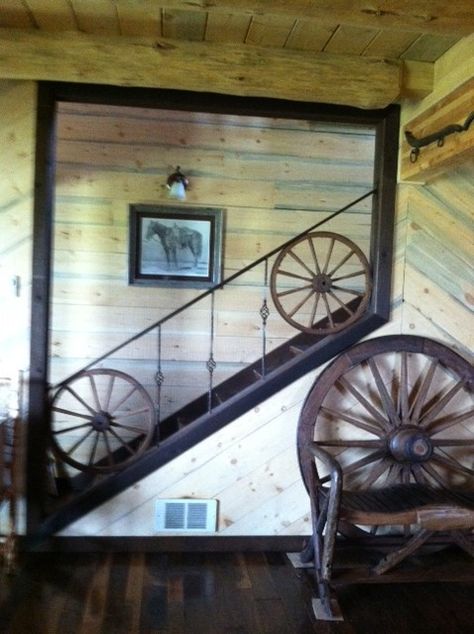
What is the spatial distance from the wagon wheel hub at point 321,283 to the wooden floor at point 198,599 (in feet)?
4.47

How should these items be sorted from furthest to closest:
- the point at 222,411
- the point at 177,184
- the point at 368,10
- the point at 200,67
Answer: the point at 177,184 → the point at 222,411 → the point at 200,67 → the point at 368,10

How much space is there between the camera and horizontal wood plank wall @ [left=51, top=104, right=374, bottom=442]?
3.46 meters

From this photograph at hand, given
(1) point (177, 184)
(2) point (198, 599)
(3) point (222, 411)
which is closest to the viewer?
(2) point (198, 599)

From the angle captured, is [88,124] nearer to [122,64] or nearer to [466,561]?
[122,64]

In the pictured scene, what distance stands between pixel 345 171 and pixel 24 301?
224 centimetres

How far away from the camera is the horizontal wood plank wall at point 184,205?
136 inches

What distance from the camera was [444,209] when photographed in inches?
111

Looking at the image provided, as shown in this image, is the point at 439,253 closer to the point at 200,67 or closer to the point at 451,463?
the point at 451,463

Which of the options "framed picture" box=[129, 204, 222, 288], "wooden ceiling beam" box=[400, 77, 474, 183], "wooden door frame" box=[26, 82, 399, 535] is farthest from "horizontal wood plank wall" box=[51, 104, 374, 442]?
"wooden ceiling beam" box=[400, 77, 474, 183]

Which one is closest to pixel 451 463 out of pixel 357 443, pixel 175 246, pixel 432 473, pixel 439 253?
pixel 432 473

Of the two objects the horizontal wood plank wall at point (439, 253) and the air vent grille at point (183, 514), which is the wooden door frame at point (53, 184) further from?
the air vent grille at point (183, 514)

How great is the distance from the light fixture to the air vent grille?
5.96ft

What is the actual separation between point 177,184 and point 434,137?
1575mm

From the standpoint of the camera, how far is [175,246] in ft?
11.5
